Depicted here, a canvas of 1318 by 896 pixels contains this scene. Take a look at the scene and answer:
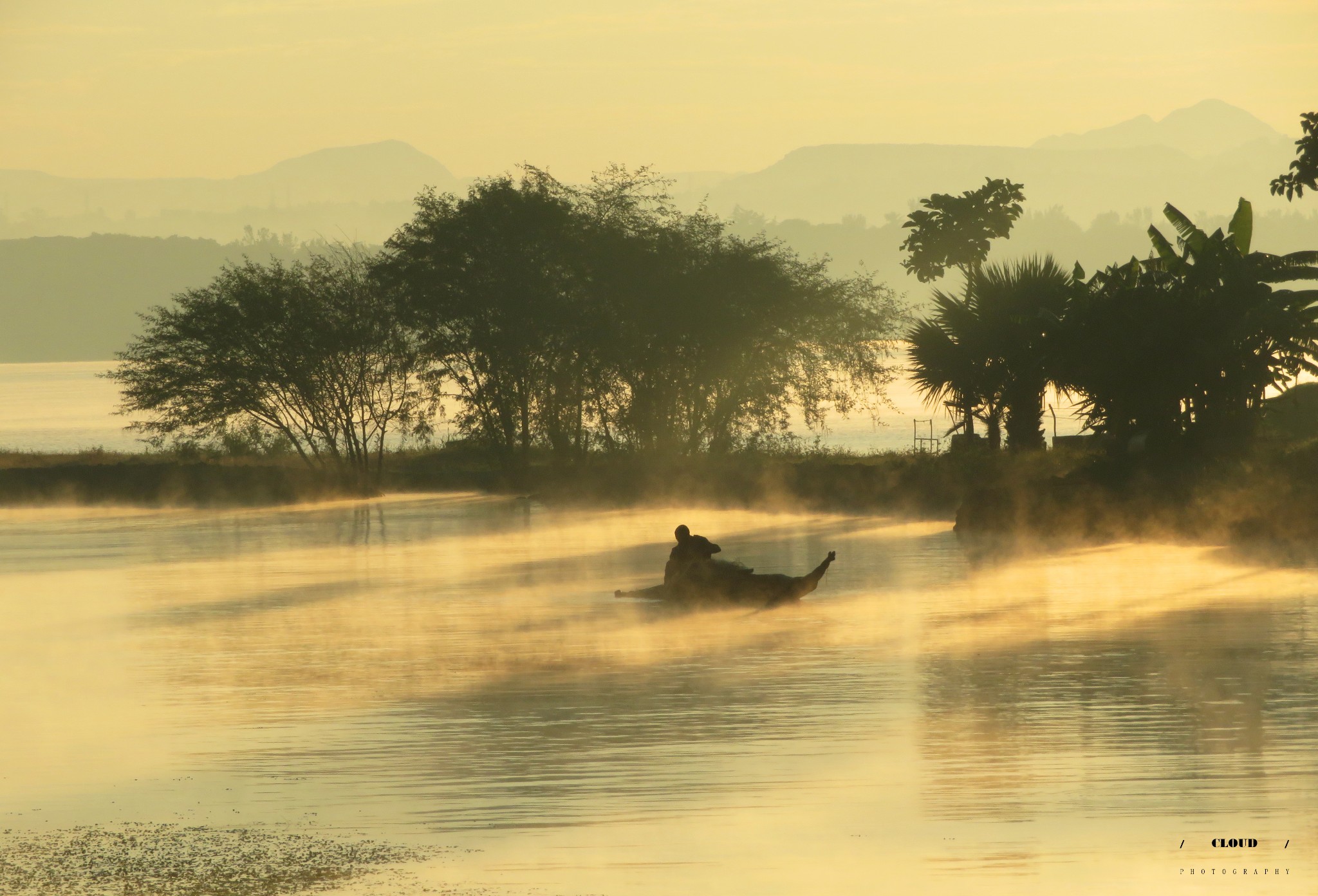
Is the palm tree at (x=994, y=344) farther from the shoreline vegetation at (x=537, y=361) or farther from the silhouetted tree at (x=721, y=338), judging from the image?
the silhouetted tree at (x=721, y=338)

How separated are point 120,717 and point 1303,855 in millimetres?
10142

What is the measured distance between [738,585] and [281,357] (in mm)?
38076

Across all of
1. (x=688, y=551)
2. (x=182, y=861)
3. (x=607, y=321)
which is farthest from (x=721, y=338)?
(x=182, y=861)

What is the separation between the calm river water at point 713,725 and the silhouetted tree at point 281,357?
29.2 m

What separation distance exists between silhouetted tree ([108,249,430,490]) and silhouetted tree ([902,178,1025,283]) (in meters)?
18.4

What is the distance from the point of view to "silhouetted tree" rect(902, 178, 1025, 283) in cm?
5931

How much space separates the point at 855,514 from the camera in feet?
150

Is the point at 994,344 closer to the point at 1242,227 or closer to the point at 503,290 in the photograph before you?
the point at 1242,227

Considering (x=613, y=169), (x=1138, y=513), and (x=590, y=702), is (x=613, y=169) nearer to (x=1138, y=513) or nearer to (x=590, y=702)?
(x=1138, y=513)

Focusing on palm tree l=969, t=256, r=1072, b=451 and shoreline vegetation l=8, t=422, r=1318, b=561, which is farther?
palm tree l=969, t=256, r=1072, b=451

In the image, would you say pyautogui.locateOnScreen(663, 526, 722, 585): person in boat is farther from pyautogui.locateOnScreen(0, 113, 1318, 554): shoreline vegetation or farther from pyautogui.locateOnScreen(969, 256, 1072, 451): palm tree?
pyautogui.locateOnScreen(0, 113, 1318, 554): shoreline vegetation

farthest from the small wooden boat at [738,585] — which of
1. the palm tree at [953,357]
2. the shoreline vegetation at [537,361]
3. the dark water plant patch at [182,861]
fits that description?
the shoreline vegetation at [537,361]

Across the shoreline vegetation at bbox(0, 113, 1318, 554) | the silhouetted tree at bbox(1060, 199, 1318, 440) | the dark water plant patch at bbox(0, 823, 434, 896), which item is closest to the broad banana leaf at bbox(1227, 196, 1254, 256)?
the silhouetted tree at bbox(1060, 199, 1318, 440)

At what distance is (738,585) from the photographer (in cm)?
2291
